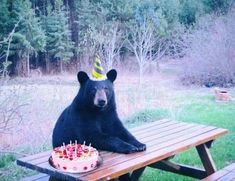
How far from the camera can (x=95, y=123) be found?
243 centimetres

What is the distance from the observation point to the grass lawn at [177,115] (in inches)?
154

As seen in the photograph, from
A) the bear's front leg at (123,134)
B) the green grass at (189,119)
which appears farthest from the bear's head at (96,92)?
the green grass at (189,119)

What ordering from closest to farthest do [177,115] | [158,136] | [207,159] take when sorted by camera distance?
[158,136] → [207,159] → [177,115]

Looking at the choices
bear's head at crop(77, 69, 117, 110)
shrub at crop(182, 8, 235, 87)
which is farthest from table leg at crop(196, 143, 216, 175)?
shrub at crop(182, 8, 235, 87)

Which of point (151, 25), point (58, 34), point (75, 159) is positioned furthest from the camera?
point (151, 25)

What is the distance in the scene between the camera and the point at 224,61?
9.93 meters

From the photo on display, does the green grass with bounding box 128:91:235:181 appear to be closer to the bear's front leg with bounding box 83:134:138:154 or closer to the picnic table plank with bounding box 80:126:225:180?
the picnic table plank with bounding box 80:126:225:180

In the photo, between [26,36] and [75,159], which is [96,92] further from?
[26,36]

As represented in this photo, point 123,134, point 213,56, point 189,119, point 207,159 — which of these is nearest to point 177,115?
point 189,119

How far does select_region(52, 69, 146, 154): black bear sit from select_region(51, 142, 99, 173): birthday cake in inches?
8.3

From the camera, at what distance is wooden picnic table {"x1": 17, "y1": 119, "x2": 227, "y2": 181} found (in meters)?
2.09

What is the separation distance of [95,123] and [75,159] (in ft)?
1.38

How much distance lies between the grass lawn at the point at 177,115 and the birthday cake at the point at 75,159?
162 centimetres

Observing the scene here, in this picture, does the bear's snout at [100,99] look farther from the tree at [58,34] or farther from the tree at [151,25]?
the tree at [151,25]
